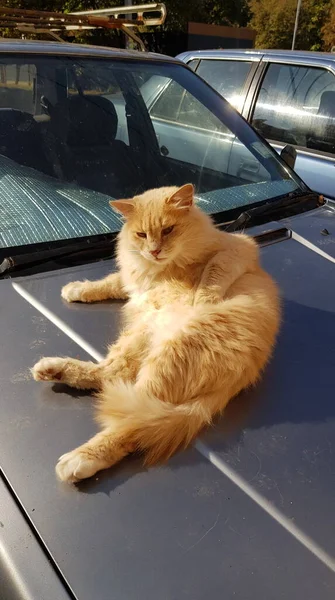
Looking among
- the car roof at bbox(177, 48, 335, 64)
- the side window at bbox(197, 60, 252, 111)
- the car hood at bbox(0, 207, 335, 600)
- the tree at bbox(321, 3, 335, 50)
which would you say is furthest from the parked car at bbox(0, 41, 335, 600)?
the tree at bbox(321, 3, 335, 50)

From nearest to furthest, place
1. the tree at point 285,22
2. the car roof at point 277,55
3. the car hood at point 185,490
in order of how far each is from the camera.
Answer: the car hood at point 185,490 → the car roof at point 277,55 → the tree at point 285,22

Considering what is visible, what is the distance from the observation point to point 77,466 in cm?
111

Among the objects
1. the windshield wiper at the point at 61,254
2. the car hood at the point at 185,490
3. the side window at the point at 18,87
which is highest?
the side window at the point at 18,87

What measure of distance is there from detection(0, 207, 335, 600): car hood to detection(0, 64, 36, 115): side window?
140 centimetres

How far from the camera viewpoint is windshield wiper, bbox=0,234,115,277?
1792 mm

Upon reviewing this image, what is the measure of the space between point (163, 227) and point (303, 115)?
12.4ft

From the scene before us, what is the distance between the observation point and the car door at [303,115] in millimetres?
4684

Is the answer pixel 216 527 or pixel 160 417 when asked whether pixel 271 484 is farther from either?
pixel 160 417

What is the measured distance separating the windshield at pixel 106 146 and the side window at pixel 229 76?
7.97 ft

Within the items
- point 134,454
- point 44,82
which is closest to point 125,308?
point 134,454

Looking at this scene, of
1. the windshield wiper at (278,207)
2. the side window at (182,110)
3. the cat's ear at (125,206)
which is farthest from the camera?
the side window at (182,110)

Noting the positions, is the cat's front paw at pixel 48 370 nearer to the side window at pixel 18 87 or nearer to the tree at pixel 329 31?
the side window at pixel 18 87

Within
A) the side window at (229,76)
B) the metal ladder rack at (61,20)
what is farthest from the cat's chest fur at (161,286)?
the side window at (229,76)

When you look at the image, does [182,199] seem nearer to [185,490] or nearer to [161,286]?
A: [161,286]
